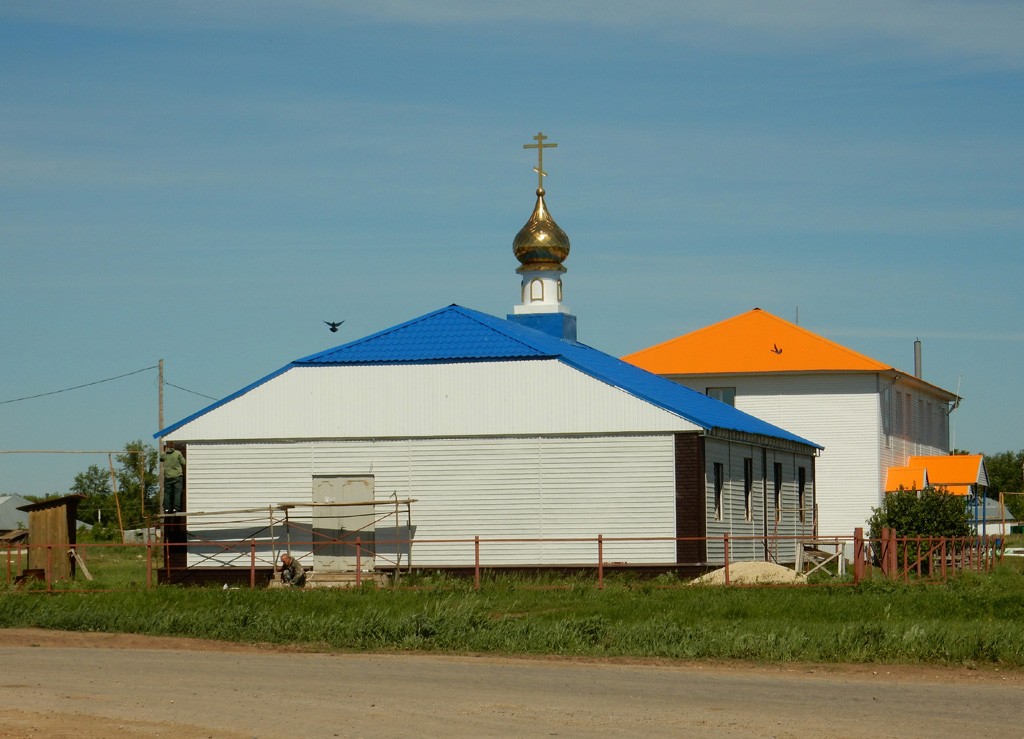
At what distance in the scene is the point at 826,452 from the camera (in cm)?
5347

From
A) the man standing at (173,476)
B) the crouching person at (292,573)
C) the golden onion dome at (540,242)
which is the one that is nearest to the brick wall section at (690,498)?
the crouching person at (292,573)

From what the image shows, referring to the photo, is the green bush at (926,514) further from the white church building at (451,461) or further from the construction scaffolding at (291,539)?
the construction scaffolding at (291,539)

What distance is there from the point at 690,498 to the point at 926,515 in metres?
12.2

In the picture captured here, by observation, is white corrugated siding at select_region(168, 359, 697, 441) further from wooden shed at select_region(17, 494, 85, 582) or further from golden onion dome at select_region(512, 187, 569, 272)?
golden onion dome at select_region(512, 187, 569, 272)

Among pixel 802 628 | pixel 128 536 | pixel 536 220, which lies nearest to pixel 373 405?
pixel 536 220

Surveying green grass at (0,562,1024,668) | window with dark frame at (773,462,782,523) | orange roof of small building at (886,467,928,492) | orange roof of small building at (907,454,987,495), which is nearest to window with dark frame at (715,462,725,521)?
window with dark frame at (773,462,782,523)

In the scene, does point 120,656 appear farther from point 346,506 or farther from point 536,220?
point 536,220

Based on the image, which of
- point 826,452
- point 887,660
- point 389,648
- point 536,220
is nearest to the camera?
point 887,660

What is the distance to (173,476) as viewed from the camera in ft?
111

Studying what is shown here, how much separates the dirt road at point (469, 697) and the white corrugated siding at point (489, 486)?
497 inches

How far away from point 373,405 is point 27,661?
15.2 meters

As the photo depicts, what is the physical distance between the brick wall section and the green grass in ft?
10.3

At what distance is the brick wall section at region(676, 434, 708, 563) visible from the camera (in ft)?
103

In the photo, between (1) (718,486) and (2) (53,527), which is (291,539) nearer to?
(2) (53,527)
